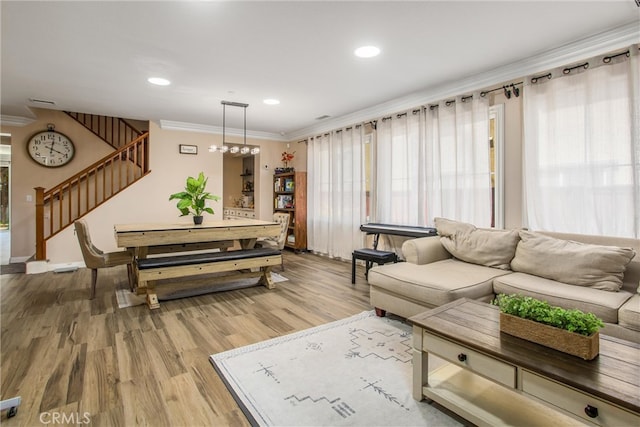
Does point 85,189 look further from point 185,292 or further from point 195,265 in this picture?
point 195,265

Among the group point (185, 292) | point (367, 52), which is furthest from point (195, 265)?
point (367, 52)

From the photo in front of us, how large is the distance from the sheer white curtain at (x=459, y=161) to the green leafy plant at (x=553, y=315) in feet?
7.16

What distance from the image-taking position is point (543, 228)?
10.3 feet

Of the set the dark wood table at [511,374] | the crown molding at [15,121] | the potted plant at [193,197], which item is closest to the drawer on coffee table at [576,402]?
the dark wood table at [511,374]

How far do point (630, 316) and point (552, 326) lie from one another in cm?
97

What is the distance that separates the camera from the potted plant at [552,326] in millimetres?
1365

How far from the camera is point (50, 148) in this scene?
563 cm

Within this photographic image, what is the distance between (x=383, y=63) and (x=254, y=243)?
3109 millimetres

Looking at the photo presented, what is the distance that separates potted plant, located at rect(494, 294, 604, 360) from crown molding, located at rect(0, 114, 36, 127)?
7393mm

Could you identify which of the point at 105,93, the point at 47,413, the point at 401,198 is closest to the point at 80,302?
the point at 47,413

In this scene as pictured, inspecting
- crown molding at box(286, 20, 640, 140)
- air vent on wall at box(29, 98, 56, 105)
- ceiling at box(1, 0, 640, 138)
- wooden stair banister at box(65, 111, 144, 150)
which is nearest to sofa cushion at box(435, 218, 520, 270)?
crown molding at box(286, 20, 640, 140)

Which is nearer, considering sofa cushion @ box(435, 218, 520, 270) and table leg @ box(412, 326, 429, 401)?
table leg @ box(412, 326, 429, 401)

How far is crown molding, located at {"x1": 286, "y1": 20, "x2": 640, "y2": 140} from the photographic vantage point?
2652 mm

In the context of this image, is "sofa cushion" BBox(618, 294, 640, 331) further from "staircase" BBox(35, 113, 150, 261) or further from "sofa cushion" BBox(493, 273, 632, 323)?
"staircase" BBox(35, 113, 150, 261)
